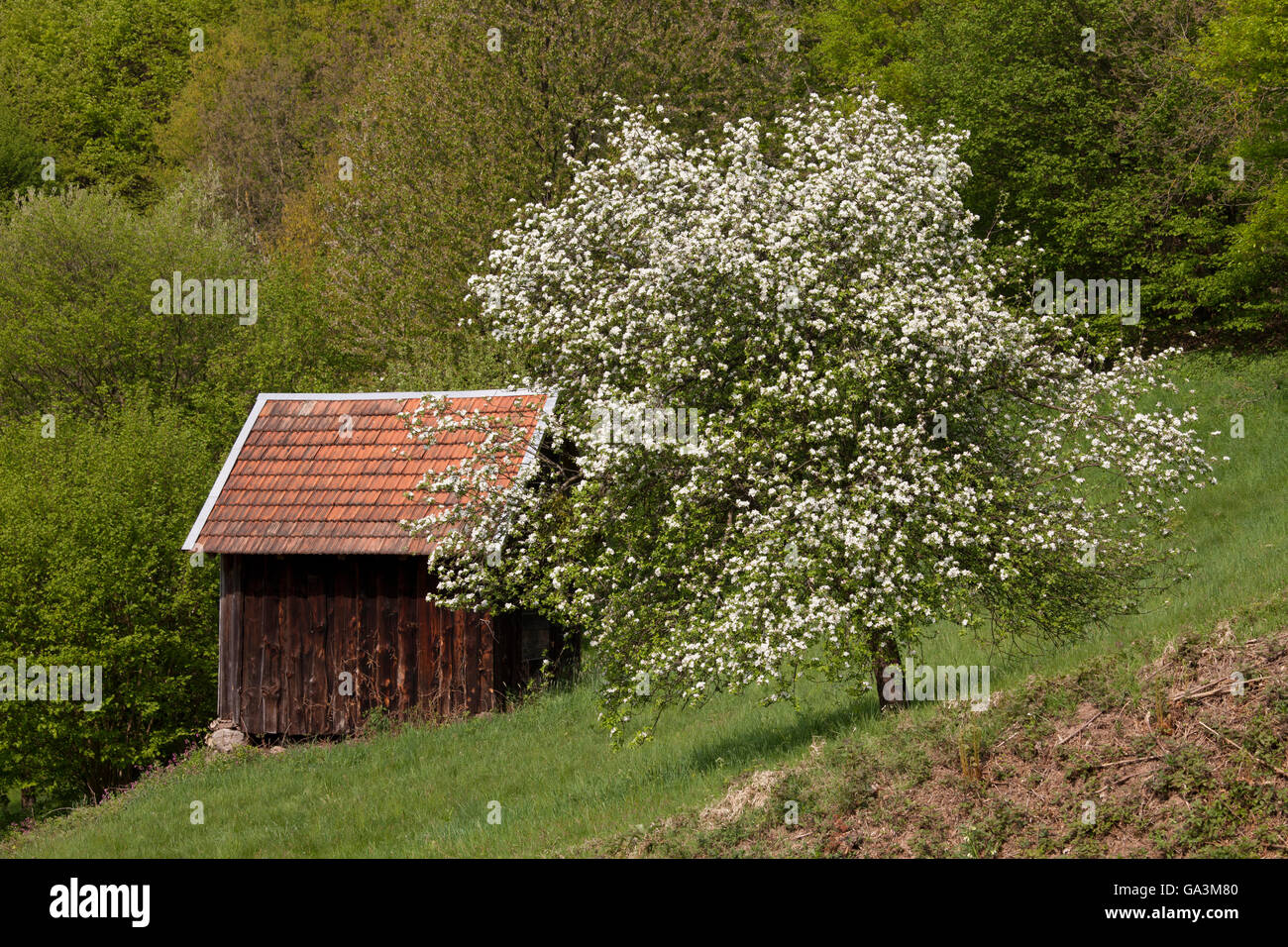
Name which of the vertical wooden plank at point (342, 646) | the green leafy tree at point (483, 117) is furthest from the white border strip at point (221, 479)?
the green leafy tree at point (483, 117)

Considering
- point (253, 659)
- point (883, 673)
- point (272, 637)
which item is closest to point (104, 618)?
point (253, 659)

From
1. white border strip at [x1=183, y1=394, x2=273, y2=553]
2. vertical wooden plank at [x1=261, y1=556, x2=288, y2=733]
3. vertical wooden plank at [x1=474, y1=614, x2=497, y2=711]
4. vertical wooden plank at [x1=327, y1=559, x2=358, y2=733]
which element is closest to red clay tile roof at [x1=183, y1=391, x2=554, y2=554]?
white border strip at [x1=183, y1=394, x2=273, y2=553]

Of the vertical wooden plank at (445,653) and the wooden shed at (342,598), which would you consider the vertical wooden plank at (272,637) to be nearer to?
the wooden shed at (342,598)

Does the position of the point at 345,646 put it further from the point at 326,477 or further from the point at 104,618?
the point at 104,618

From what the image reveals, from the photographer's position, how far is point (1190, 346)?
32.4 metres

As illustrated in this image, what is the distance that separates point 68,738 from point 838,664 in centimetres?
2082

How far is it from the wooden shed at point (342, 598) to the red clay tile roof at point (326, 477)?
25 millimetres

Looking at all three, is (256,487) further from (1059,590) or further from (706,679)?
(1059,590)

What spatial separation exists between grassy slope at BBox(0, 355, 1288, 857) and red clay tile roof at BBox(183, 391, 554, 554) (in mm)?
3358

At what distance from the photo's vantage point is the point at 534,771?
15.8 m

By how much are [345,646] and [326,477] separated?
9.38 ft

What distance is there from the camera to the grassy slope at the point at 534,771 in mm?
12055

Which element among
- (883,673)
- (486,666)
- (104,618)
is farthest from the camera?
(104,618)
